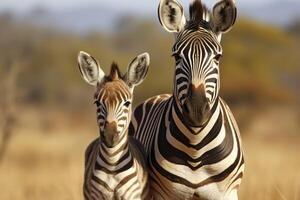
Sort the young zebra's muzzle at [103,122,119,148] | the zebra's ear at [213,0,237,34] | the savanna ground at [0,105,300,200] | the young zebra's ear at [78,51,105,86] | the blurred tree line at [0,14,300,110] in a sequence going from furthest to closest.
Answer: the blurred tree line at [0,14,300,110] < the savanna ground at [0,105,300,200] < the young zebra's ear at [78,51,105,86] < the zebra's ear at [213,0,237,34] < the young zebra's muzzle at [103,122,119,148]

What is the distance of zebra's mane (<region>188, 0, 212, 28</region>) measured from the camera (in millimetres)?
8116

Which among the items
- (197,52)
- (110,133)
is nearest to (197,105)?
(197,52)

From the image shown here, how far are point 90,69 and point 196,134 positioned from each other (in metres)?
1.06

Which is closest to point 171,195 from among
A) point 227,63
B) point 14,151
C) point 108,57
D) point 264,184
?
point 264,184

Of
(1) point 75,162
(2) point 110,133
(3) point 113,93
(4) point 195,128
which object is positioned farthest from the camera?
(1) point 75,162

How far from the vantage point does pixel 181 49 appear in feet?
25.6

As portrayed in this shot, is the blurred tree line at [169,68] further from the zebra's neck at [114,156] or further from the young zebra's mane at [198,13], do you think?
the zebra's neck at [114,156]

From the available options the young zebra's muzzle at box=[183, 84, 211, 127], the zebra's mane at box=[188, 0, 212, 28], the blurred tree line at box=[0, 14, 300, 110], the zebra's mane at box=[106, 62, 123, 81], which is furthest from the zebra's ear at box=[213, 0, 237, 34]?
the blurred tree line at box=[0, 14, 300, 110]

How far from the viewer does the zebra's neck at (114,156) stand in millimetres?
7809

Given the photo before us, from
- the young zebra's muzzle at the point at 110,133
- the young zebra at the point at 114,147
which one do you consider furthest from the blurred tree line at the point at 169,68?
the young zebra's muzzle at the point at 110,133

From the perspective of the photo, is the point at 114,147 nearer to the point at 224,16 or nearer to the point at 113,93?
the point at 113,93

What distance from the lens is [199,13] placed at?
8141mm

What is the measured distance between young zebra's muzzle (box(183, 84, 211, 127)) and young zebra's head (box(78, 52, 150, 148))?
1.75ft

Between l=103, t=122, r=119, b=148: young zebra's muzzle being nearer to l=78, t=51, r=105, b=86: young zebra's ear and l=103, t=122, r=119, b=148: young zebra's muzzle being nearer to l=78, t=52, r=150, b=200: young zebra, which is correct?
l=78, t=52, r=150, b=200: young zebra
